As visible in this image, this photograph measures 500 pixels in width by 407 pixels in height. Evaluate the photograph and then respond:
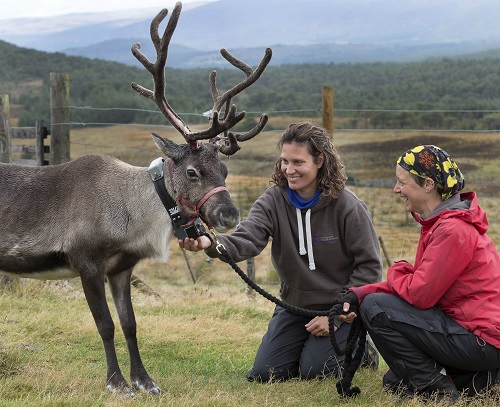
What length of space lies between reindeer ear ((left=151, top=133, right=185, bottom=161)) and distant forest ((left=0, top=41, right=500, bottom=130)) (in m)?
36.5

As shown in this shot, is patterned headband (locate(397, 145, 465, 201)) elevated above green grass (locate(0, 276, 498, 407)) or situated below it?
above

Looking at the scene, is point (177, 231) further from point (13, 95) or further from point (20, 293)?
point (13, 95)

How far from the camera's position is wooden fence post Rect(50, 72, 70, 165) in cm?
929

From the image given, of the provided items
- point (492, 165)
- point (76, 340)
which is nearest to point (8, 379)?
point (76, 340)

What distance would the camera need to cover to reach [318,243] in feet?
19.2

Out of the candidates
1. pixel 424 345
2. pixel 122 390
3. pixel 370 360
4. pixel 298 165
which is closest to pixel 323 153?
pixel 298 165

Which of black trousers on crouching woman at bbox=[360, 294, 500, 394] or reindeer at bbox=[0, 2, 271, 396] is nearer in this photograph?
black trousers on crouching woman at bbox=[360, 294, 500, 394]

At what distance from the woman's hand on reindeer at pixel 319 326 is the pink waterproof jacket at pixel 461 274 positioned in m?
1.06

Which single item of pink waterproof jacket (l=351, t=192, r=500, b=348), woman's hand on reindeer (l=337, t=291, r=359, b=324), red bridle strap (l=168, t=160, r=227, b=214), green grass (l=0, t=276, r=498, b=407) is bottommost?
green grass (l=0, t=276, r=498, b=407)

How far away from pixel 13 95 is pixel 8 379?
187 ft

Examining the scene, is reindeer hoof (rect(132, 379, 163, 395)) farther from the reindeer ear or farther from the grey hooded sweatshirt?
the reindeer ear

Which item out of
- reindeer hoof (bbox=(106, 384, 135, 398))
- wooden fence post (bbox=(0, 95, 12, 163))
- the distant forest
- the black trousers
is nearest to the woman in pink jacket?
the black trousers

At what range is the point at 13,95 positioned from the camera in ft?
194

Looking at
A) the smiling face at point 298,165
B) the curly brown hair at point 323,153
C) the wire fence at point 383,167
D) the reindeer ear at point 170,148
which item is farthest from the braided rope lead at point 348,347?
the wire fence at point 383,167
